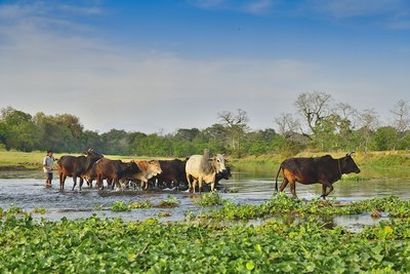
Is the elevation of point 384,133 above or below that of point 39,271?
above

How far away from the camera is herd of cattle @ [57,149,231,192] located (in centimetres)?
3017

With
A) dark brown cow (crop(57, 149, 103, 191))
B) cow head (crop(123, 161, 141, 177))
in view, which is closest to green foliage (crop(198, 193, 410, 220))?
cow head (crop(123, 161, 141, 177))

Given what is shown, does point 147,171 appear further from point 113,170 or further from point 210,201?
point 210,201

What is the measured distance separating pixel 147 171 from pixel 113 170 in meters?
1.93

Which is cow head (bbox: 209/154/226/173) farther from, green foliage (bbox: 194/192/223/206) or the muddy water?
green foliage (bbox: 194/192/223/206)

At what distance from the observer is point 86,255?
996cm

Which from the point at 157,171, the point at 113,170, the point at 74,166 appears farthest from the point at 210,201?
the point at 74,166

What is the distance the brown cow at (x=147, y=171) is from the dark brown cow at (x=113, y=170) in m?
0.23

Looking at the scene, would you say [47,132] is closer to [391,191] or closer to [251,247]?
[391,191]

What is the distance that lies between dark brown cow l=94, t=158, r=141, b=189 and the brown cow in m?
0.23

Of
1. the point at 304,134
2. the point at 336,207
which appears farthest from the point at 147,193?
the point at 304,134

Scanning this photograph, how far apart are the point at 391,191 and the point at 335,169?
25.2 feet

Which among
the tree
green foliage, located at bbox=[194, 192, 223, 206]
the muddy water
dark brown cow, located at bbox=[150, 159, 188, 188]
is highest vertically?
the tree

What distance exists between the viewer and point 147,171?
3238 centimetres
